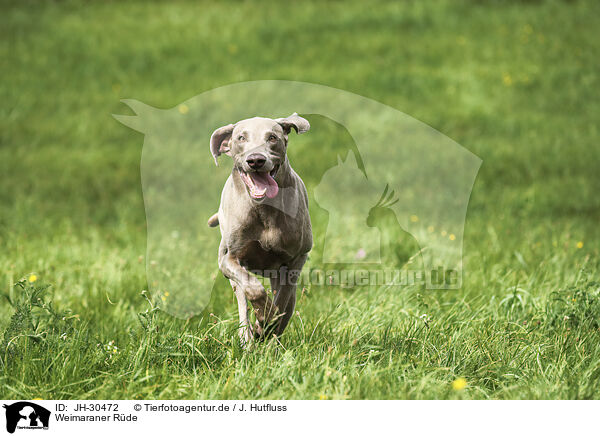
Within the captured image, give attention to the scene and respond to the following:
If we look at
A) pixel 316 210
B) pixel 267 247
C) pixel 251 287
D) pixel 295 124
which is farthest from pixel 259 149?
pixel 316 210

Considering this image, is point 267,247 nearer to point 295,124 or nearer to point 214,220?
point 214,220

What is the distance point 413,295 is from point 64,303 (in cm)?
255

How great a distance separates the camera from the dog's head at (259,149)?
2.44 m

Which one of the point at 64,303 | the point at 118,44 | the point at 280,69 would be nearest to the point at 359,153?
the point at 64,303

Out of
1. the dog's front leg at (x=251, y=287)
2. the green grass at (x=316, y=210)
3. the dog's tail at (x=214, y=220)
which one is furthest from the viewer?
the green grass at (x=316, y=210)

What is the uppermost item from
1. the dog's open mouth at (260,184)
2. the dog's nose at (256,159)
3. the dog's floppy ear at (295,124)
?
the dog's floppy ear at (295,124)

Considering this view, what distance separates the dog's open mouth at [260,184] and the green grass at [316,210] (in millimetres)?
959

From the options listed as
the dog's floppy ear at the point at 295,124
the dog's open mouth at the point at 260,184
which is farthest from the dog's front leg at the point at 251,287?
the dog's floppy ear at the point at 295,124

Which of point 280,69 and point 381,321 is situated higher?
point 280,69

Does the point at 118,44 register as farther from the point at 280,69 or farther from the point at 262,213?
the point at 262,213

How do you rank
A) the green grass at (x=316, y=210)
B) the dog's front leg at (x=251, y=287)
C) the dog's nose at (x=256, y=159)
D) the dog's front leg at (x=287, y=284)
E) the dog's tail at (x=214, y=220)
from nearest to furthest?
the dog's nose at (x=256, y=159) → the dog's front leg at (x=251, y=287) → the dog's front leg at (x=287, y=284) → the dog's tail at (x=214, y=220) → the green grass at (x=316, y=210)
